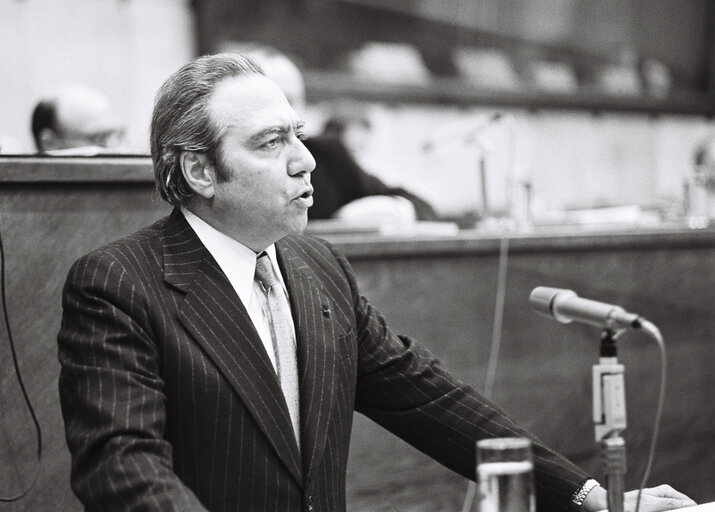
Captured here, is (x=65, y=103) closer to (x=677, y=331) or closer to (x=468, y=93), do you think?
(x=677, y=331)

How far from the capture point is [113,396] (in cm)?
132

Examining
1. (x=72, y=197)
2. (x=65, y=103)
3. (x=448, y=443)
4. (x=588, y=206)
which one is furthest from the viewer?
(x=588, y=206)

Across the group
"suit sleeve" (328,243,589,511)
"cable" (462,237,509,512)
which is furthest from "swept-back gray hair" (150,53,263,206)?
"cable" (462,237,509,512)

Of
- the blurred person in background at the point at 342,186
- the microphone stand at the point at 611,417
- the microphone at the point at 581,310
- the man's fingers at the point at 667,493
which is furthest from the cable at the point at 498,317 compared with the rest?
the microphone stand at the point at 611,417

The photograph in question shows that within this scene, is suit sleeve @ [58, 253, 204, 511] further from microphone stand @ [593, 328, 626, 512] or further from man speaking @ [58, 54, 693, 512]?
microphone stand @ [593, 328, 626, 512]

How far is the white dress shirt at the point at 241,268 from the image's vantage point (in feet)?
5.19

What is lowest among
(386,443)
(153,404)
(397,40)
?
(386,443)

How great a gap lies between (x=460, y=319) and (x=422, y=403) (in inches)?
53.4

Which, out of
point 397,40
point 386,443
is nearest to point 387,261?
point 386,443

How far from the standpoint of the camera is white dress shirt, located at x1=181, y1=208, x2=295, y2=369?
1.58 meters

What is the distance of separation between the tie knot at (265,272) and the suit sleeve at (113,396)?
0.81 ft

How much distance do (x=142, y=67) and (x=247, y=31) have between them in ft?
1.73

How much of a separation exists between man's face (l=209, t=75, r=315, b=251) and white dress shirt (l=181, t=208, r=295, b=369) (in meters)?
0.03

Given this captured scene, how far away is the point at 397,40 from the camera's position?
536cm
